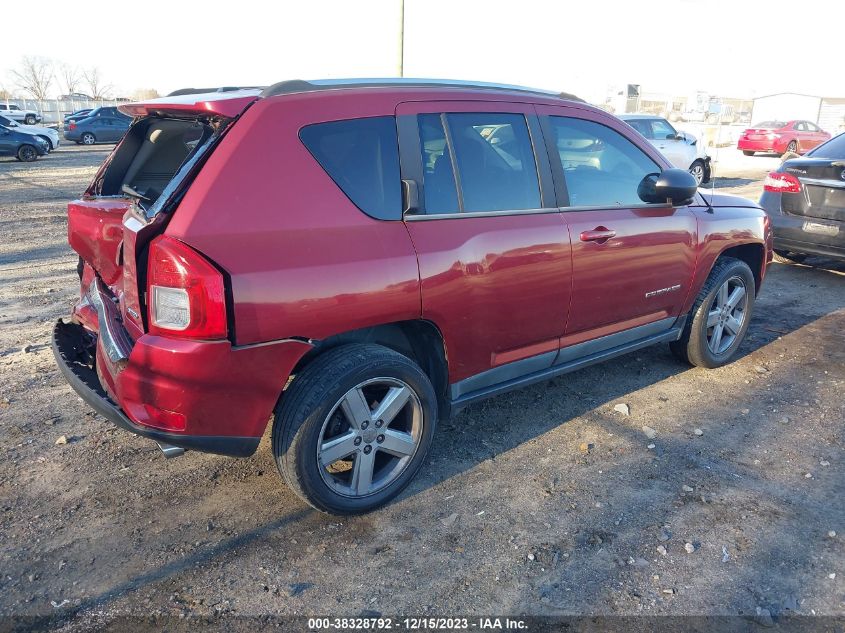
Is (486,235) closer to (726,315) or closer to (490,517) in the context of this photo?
(490,517)

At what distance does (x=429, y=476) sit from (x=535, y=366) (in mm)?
846

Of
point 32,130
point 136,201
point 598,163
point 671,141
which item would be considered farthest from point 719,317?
point 32,130

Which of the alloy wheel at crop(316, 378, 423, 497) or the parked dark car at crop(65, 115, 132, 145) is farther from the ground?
the parked dark car at crop(65, 115, 132, 145)

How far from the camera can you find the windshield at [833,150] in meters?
7.04

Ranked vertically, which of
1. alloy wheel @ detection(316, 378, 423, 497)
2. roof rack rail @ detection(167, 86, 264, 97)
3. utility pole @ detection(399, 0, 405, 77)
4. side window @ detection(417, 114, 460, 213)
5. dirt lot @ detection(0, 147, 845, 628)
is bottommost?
dirt lot @ detection(0, 147, 845, 628)

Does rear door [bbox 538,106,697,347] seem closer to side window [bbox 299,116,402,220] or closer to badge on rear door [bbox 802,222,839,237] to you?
side window [bbox 299,116,402,220]

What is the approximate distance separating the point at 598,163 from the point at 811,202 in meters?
4.32

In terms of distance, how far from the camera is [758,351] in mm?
5219

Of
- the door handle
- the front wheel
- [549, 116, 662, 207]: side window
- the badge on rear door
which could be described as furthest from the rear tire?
the front wheel

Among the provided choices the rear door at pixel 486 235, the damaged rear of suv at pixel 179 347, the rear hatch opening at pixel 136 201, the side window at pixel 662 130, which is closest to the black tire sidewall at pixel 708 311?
the rear door at pixel 486 235

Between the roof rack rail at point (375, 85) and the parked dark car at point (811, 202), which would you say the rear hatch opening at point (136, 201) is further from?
the parked dark car at point (811, 202)

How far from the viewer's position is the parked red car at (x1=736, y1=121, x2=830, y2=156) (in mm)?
25688

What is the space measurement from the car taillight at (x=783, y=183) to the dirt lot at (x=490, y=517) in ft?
10.7

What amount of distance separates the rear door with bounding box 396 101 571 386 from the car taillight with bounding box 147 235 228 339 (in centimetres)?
93
